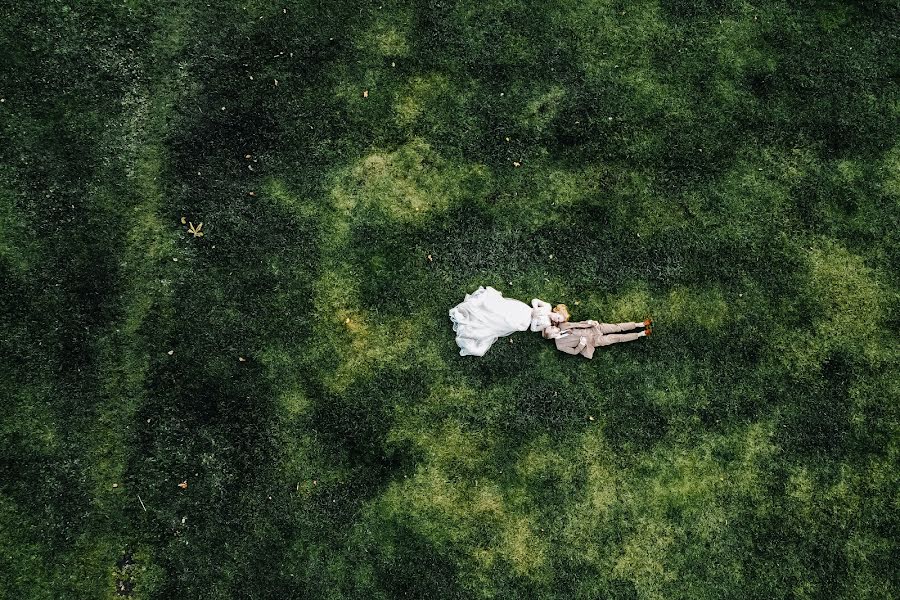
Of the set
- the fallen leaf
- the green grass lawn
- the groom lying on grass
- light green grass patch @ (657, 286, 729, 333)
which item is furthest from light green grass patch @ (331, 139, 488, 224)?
light green grass patch @ (657, 286, 729, 333)

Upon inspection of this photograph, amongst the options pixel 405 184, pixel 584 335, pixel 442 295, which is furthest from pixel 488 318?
pixel 405 184

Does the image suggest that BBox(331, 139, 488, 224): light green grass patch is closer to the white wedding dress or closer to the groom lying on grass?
the white wedding dress

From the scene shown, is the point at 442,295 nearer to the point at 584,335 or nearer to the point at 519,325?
the point at 519,325

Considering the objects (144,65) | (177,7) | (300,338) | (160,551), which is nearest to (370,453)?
(300,338)

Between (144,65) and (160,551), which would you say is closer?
(160,551)

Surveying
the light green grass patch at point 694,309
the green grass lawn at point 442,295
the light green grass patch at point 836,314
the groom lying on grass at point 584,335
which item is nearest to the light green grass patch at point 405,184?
the green grass lawn at point 442,295

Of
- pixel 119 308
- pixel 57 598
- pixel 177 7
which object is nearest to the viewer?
pixel 57 598

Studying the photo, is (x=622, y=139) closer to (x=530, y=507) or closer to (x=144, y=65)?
(x=530, y=507)
